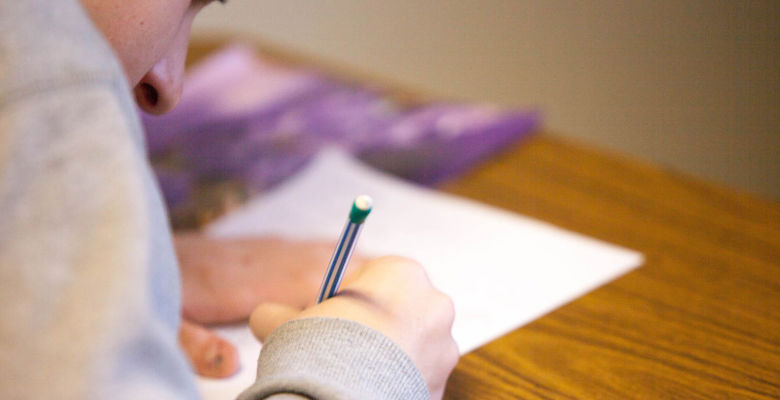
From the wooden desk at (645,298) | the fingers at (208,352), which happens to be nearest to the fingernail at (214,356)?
the fingers at (208,352)

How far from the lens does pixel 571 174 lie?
2.22ft

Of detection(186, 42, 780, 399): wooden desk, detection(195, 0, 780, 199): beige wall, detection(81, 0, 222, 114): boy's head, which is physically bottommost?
detection(186, 42, 780, 399): wooden desk

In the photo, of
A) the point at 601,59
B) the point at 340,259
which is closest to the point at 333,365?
the point at 340,259

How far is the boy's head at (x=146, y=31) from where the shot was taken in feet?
1.03

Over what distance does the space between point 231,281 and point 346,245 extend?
167mm

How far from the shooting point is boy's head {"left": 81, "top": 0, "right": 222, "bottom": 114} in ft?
1.03

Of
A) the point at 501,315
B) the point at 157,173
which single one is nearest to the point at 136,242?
the point at 501,315

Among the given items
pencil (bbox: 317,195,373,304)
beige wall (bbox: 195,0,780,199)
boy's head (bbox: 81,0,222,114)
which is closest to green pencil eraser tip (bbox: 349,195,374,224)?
pencil (bbox: 317,195,373,304)

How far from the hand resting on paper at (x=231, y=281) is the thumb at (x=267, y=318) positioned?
2cm

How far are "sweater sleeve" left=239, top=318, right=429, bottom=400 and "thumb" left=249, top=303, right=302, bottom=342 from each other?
0.05 m

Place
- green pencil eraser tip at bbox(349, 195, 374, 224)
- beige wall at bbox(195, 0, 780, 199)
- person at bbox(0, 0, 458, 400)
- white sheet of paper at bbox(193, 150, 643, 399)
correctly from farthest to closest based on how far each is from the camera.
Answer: beige wall at bbox(195, 0, 780, 199) → white sheet of paper at bbox(193, 150, 643, 399) → green pencil eraser tip at bbox(349, 195, 374, 224) → person at bbox(0, 0, 458, 400)

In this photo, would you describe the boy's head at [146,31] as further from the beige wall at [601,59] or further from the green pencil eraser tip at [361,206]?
the beige wall at [601,59]

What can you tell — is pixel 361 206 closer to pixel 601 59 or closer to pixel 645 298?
pixel 645 298

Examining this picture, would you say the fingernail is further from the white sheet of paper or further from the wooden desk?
the wooden desk
